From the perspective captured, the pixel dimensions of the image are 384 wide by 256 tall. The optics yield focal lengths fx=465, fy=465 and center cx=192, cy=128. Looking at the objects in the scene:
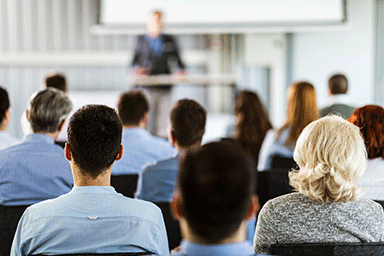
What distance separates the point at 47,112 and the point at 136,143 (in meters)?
0.64

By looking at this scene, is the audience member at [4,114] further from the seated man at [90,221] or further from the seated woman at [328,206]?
the seated woman at [328,206]

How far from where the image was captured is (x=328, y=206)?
1.47m

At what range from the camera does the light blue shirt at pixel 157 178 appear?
7.34ft

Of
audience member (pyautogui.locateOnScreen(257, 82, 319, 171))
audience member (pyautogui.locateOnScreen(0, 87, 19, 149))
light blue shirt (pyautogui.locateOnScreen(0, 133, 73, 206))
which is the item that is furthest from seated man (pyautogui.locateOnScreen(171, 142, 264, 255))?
audience member (pyautogui.locateOnScreen(257, 82, 319, 171))

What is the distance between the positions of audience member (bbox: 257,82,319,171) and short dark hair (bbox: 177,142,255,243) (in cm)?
262

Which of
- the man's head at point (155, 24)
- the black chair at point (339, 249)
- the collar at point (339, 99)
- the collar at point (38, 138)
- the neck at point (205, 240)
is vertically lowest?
the black chair at point (339, 249)

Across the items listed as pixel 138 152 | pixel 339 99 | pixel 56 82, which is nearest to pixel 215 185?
pixel 138 152

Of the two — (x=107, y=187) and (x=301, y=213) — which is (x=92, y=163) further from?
(x=301, y=213)

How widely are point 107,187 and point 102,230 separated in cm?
14

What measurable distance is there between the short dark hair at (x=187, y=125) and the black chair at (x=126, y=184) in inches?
12.7

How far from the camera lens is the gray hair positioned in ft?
7.54

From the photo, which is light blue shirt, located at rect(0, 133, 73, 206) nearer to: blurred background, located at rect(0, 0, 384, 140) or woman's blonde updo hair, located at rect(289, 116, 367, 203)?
woman's blonde updo hair, located at rect(289, 116, 367, 203)

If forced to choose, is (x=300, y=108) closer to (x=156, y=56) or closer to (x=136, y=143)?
(x=136, y=143)

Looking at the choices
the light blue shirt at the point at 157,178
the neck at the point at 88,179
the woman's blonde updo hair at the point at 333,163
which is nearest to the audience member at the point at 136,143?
the light blue shirt at the point at 157,178
